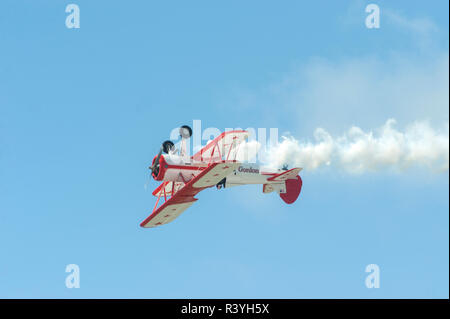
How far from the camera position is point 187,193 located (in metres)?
35.8

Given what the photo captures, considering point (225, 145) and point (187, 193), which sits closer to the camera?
point (225, 145)

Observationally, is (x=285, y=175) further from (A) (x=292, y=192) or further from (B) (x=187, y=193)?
(B) (x=187, y=193)

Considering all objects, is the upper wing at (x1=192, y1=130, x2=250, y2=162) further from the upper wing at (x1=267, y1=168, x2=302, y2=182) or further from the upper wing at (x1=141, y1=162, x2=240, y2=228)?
the upper wing at (x1=267, y1=168, x2=302, y2=182)

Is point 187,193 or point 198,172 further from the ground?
point 198,172

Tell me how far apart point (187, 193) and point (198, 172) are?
1.33 m

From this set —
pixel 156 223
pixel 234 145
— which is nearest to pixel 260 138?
pixel 234 145

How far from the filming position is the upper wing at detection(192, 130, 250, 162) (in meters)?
34.6

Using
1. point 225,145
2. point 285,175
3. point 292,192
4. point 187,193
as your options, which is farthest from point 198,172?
point 292,192

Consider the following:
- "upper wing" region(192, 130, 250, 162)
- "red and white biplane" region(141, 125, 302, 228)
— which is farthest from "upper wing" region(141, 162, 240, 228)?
"upper wing" region(192, 130, 250, 162)
